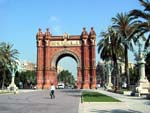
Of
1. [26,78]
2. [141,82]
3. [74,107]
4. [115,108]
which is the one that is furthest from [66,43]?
[115,108]

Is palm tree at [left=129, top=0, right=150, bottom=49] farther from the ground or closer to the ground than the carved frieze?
closer to the ground

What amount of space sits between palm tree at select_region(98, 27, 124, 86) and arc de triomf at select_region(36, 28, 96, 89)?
83.0ft

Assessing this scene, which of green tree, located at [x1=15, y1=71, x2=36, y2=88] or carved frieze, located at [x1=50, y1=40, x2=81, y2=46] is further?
green tree, located at [x1=15, y1=71, x2=36, y2=88]

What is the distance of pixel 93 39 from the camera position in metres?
99.6

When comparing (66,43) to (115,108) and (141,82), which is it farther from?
(115,108)

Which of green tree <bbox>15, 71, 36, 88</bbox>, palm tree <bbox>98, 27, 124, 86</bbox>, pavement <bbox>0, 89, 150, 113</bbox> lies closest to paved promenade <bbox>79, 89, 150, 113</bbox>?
pavement <bbox>0, 89, 150, 113</bbox>

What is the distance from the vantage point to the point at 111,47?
6669 cm

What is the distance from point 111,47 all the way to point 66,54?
35614 mm

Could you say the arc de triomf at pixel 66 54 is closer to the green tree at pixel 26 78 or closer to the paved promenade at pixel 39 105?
the green tree at pixel 26 78

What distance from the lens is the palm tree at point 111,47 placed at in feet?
212

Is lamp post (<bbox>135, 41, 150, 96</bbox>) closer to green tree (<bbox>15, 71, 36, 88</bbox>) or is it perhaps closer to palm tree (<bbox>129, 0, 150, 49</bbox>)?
palm tree (<bbox>129, 0, 150, 49</bbox>)

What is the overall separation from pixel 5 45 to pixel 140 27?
60967 mm

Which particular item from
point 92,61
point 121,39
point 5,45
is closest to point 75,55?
point 92,61

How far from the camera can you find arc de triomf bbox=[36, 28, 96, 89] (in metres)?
98.2
